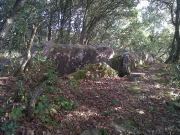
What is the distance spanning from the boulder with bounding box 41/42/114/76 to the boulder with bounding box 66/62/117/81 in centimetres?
126

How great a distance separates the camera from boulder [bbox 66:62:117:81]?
785 cm

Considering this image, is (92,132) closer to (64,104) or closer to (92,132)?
(92,132)

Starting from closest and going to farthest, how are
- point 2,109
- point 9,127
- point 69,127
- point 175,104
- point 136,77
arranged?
1. point 9,127
2. point 2,109
3. point 69,127
4. point 175,104
5. point 136,77

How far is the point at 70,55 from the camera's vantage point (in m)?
9.59

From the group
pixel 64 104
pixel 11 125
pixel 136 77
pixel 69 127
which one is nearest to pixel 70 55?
pixel 136 77

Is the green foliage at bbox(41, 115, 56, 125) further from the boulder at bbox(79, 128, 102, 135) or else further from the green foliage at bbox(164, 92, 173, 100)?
the green foliage at bbox(164, 92, 173, 100)

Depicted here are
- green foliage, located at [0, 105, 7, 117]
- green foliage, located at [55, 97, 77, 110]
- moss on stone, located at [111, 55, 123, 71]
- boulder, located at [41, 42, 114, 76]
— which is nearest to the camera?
green foliage, located at [0, 105, 7, 117]

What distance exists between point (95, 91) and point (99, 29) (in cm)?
2303


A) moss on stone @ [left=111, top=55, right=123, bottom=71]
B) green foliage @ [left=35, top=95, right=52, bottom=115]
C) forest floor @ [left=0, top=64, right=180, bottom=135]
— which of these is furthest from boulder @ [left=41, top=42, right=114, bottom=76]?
green foliage @ [left=35, top=95, right=52, bottom=115]

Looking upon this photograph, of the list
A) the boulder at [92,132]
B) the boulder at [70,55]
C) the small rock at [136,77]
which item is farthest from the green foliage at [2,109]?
the small rock at [136,77]

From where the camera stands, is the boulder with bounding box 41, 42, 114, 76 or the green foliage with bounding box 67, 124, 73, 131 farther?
the boulder with bounding box 41, 42, 114, 76

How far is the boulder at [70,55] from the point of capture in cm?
911

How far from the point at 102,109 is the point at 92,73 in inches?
127

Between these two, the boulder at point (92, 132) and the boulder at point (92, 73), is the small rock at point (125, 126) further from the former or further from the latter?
the boulder at point (92, 73)
